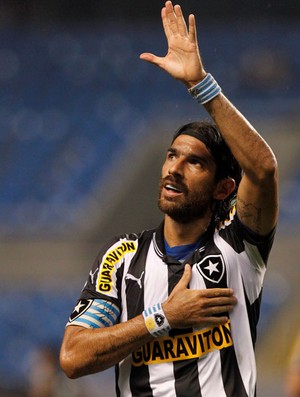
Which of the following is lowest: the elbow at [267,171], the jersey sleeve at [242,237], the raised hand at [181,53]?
the jersey sleeve at [242,237]

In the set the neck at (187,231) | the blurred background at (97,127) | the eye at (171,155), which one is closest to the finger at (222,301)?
the neck at (187,231)

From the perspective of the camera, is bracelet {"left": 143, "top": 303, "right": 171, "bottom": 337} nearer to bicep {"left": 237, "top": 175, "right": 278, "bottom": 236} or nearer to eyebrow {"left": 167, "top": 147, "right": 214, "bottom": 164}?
bicep {"left": 237, "top": 175, "right": 278, "bottom": 236}

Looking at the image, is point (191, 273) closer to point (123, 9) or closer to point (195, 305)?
point (195, 305)

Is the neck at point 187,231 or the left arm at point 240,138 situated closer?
the left arm at point 240,138

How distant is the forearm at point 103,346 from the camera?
2787 millimetres

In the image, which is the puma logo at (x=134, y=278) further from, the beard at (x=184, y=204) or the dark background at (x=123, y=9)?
the dark background at (x=123, y=9)

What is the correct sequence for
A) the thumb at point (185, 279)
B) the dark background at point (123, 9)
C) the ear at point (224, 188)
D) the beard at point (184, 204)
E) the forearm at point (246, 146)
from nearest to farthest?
the forearm at point (246, 146), the thumb at point (185, 279), the beard at point (184, 204), the ear at point (224, 188), the dark background at point (123, 9)

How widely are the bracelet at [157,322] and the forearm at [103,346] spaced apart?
2 centimetres

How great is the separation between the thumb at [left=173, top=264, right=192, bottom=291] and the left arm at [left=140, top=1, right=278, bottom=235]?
246 millimetres

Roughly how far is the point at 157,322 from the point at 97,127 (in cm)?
495

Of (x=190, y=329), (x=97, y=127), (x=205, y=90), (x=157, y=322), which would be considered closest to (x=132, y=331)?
(x=157, y=322)

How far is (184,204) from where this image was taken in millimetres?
2977

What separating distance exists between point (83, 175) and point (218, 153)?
4.51m

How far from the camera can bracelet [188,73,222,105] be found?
2803mm
